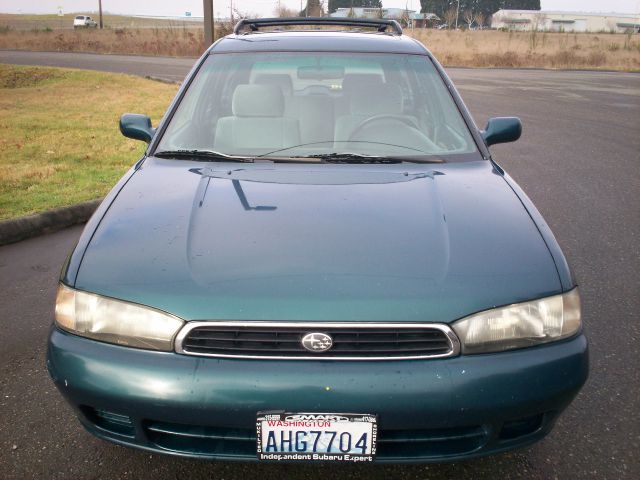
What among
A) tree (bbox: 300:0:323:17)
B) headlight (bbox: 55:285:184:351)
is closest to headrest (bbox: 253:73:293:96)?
headlight (bbox: 55:285:184:351)

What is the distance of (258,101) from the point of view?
3053 mm

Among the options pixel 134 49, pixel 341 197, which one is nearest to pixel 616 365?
pixel 341 197

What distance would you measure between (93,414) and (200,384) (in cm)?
44

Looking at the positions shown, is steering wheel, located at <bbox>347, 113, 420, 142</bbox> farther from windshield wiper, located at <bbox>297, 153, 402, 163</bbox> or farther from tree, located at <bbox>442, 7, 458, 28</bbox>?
tree, located at <bbox>442, 7, 458, 28</bbox>

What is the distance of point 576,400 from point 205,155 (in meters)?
1.99

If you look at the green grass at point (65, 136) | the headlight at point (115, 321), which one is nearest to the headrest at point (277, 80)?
the headlight at point (115, 321)

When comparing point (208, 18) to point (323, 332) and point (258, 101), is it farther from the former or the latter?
point (323, 332)

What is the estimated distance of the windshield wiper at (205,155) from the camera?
8.83 ft

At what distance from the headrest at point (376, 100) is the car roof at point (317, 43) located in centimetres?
26

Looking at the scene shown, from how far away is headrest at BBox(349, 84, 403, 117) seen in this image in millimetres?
3080

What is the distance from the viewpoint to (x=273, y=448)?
170cm

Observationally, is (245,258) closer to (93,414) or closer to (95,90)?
(93,414)

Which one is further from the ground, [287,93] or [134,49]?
[134,49]

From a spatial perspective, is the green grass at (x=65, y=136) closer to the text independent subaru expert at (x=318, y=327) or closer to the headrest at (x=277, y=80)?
the headrest at (x=277, y=80)
